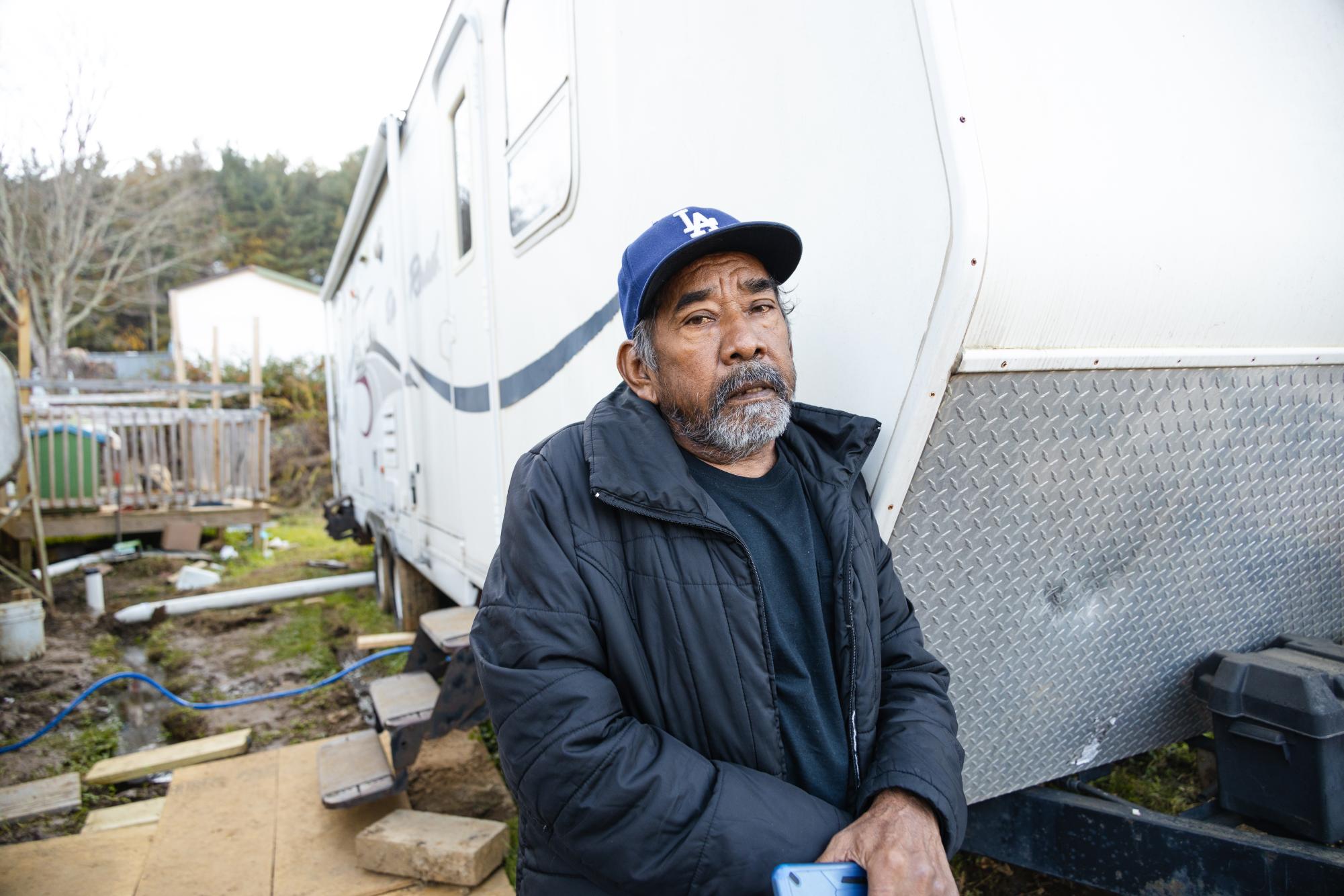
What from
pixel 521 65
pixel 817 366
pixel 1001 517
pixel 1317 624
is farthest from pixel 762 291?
pixel 1317 624

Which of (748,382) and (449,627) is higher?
(748,382)

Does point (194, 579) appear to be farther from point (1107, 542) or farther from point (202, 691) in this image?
point (1107, 542)

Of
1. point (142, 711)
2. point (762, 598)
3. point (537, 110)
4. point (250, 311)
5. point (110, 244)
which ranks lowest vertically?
point (142, 711)

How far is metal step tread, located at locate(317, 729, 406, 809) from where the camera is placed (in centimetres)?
288

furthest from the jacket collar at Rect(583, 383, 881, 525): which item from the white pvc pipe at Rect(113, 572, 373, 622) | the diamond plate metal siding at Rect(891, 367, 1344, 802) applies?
the white pvc pipe at Rect(113, 572, 373, 622)

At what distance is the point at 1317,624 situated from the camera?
88.7 inches

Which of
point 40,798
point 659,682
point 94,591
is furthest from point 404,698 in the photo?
point 94,591

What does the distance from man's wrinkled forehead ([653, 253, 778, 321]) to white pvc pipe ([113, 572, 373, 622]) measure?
6.64m

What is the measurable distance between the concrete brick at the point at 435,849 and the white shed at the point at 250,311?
26.8m

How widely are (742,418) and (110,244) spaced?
28.5 meters

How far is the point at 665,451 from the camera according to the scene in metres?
1.50

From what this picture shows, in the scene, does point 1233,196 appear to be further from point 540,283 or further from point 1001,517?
point 540,283

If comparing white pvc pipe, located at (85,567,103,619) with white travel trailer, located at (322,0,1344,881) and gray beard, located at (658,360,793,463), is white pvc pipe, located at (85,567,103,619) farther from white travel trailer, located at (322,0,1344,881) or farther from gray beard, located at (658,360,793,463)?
gray beard, located at (658,360,793,463)

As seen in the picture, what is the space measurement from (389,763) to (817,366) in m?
2.43
